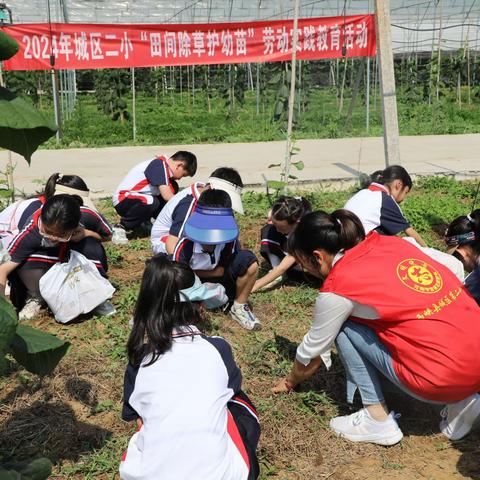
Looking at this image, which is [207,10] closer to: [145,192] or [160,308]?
[145,192]

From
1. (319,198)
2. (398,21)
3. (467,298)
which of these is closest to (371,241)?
(467,298)

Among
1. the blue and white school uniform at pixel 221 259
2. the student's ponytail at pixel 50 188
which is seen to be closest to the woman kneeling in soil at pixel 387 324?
the blue and white school uniform at pixel 221 259

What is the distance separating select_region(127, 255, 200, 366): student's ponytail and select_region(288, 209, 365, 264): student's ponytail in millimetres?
598

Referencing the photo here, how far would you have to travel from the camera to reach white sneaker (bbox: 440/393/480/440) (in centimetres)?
249

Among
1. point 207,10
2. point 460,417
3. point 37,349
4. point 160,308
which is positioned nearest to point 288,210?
point 460,417

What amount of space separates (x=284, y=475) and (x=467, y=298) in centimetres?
101

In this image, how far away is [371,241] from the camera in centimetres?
248

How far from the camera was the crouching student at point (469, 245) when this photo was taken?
278cm

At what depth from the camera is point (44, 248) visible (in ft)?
11.5

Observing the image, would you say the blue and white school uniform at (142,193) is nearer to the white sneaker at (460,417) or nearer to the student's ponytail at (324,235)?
the student's ponytail at (324,235)

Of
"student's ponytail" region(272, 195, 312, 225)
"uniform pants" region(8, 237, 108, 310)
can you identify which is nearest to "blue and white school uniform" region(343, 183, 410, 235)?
"student's ponytail" region(272, 195, 312, 225)

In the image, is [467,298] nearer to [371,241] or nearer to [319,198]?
[371,241]

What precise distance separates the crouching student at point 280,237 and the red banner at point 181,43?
513 cm

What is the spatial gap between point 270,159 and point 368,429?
6.30 metres
